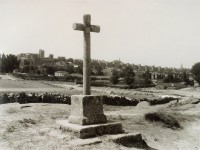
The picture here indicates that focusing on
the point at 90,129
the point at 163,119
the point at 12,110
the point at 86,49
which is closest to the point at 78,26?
the point at 86,49

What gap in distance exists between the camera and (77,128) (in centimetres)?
896

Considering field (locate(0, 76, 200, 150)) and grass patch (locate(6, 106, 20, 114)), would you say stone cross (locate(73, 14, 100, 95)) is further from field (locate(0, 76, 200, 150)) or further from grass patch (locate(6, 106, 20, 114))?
grass patch (locate(6, 106, 20, 114))

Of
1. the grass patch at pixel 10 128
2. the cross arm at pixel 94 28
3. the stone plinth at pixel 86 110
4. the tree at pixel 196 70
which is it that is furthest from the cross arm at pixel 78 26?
→ the tree at pixel 196 70

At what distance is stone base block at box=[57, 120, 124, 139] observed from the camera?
8.91 m

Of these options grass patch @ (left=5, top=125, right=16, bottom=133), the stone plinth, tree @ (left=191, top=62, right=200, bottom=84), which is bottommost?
grass patch @ (left=5, top=125, right=16, bottom=133)

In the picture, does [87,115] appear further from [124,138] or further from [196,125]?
[196,125]

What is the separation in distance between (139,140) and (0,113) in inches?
266

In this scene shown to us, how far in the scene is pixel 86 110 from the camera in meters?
9.59

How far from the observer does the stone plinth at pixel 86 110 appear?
31.2 ft

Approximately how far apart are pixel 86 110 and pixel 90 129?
2.37 feet

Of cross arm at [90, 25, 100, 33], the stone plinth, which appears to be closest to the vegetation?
cross arm at [90, 25, 100, 33]

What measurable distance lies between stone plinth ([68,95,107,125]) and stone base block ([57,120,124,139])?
252mm

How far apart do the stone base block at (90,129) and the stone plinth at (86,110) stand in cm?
25

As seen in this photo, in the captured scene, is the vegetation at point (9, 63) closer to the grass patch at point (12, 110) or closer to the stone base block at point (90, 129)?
the grass patch at point (12, 110)
